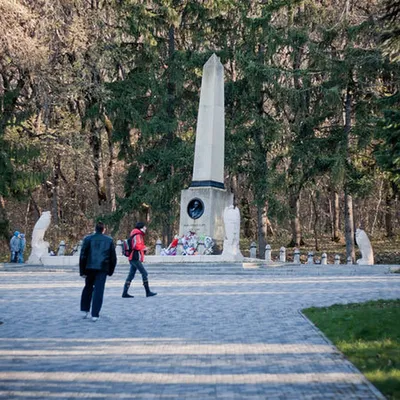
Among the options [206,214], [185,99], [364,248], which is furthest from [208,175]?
[185,99]

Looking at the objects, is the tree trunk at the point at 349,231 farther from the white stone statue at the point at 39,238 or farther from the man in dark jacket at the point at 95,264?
the man in dark jacket at the point at 95,264

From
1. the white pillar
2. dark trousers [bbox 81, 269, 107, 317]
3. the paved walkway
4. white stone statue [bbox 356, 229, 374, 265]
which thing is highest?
the white pillar

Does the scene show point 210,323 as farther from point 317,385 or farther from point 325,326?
→ point 317,385

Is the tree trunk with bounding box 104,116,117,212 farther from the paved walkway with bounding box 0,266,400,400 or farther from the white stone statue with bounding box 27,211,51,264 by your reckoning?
the paved walkway with bounding box 0,266,400,400

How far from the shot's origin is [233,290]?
16.2m

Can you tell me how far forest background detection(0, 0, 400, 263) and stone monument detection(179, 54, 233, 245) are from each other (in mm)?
4656

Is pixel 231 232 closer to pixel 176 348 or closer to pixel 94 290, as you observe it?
pixel 94 290

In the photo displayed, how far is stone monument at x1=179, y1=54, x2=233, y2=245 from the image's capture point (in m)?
28.4

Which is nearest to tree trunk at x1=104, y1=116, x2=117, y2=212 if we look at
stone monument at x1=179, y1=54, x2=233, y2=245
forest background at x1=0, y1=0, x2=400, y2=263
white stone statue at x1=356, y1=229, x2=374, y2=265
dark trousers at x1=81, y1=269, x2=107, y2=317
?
forest background at x1=0, y1=0, x2=400, y2=263

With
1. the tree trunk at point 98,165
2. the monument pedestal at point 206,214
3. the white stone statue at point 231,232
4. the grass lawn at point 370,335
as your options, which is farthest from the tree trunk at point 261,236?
the grass lawn at point 370,335

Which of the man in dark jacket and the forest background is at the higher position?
the forest background

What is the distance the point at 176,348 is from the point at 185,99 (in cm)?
3050

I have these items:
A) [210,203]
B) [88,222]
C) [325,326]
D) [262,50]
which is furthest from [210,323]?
[88,222]

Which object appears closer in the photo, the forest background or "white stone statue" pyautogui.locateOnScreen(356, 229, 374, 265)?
"white stone statue" pyautogui.locateOnScreen(356, 229, 374, 265)
